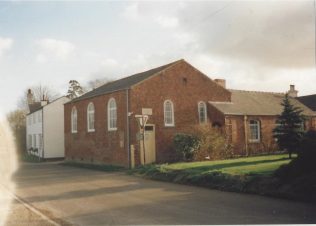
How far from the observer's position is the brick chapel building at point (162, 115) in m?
27.9

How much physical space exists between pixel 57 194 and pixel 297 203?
881 cm

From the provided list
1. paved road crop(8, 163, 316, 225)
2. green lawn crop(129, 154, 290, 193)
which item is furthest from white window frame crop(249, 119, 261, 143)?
paved road crop(8, 163, 316, 225)

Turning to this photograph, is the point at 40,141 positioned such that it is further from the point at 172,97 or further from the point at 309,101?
the point at 309,101

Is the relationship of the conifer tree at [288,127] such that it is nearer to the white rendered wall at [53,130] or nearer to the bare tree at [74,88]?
the white rendered wall at [53,130]

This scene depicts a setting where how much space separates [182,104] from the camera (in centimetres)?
2991

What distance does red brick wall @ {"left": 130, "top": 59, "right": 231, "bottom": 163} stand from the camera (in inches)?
1104

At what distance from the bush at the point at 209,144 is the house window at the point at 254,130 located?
449 cm

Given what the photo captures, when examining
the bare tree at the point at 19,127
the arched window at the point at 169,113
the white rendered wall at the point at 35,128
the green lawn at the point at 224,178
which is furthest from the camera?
the bare tree at the point at 19,127

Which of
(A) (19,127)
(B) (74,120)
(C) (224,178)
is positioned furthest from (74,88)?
(C) (224,178)

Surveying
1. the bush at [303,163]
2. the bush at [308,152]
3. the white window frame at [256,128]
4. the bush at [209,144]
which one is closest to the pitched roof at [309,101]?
the white window frame at [256,128]

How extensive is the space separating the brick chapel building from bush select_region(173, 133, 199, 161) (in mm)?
1839

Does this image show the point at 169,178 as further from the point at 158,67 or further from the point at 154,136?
the point at 158,67

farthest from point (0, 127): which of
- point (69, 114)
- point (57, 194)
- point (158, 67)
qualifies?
point (69, 114)

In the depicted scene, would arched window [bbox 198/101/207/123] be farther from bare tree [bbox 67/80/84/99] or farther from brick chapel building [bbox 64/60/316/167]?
bare tree [bbox 67/80/84/99]
